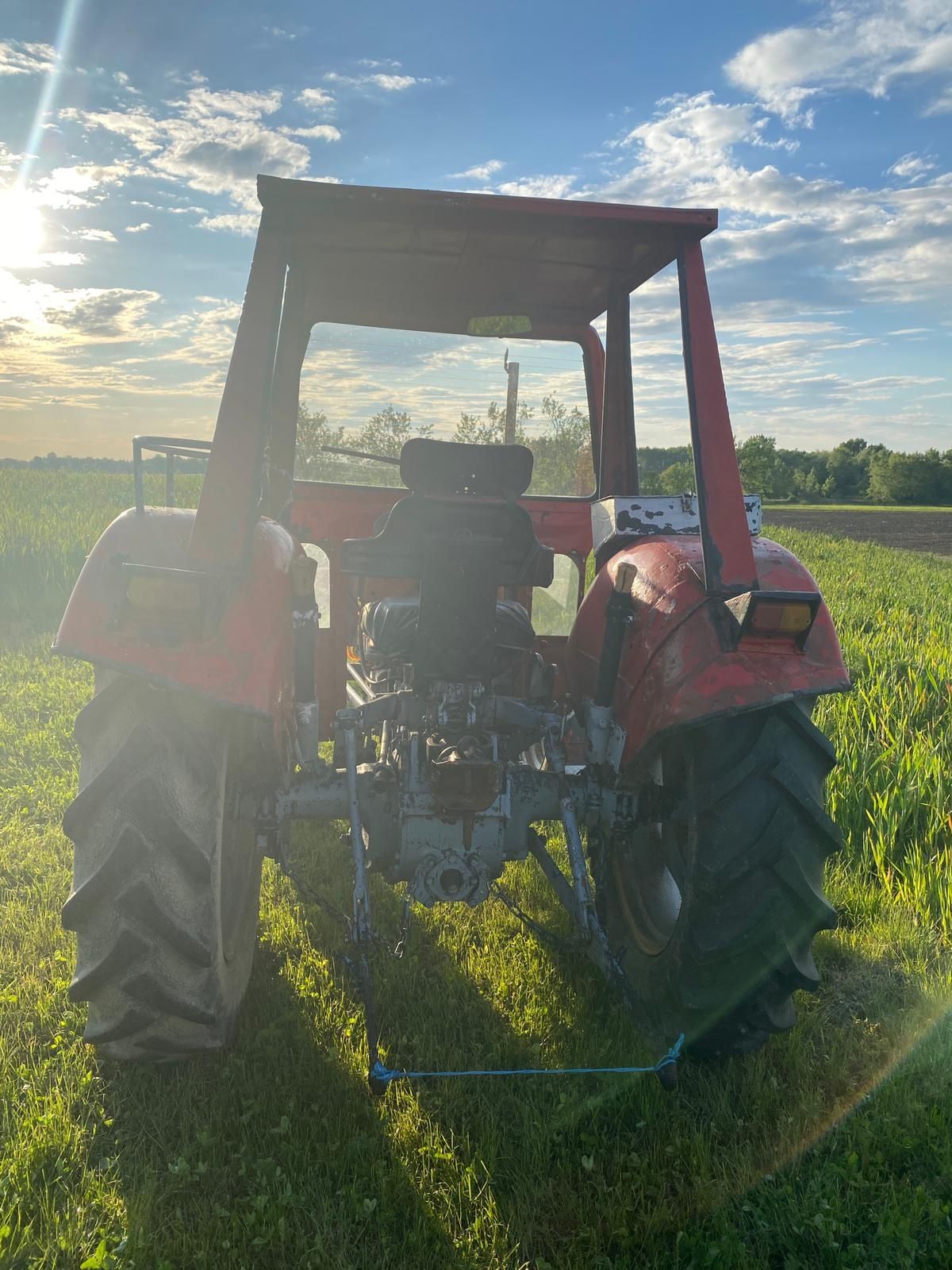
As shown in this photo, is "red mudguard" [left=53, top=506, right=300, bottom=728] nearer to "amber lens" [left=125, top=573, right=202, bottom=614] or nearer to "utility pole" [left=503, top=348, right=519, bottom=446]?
"amber lens" [left=125, top=573, right=202, bottom=614]

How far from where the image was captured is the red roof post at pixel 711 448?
2.14 meters

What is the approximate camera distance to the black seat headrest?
2.55 m

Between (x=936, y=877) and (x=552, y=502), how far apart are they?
83.6 inches

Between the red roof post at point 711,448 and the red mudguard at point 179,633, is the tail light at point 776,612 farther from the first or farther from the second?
the red mudguard at point 179,633

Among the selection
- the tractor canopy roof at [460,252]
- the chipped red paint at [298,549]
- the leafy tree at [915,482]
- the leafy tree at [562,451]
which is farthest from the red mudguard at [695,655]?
the leafy tree at [915,482]

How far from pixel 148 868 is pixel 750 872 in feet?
4.60

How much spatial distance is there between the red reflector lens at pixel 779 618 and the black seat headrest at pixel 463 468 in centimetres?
87

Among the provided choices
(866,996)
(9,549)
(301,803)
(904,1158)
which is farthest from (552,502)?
(9,549)

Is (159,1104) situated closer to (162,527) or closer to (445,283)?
(162,527)

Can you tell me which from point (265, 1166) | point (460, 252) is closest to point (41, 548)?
point (460, 252)

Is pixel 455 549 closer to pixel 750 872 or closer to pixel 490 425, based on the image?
pixel 750 872

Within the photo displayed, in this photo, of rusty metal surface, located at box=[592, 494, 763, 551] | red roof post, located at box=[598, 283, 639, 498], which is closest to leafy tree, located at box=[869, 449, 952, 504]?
red roof post, located at box=[598, 283, 639, 498]

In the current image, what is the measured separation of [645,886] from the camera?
286cm

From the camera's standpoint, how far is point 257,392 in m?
2.13
